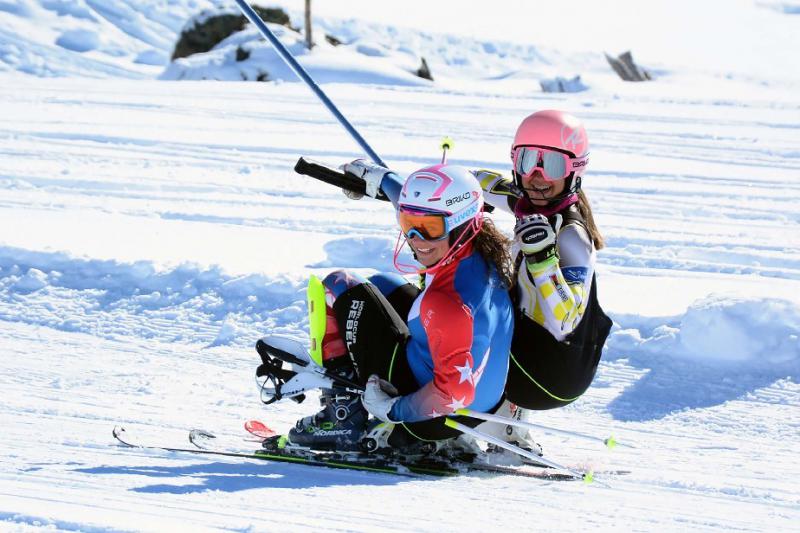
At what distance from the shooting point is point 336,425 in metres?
4.33

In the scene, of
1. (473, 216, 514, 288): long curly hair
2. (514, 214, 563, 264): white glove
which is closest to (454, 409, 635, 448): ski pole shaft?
(473, 216, 514, 288): long curly hair

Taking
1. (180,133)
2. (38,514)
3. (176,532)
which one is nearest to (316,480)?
(176,532)

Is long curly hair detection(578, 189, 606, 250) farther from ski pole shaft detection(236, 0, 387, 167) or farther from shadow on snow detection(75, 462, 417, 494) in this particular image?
shadow on snow detection(75, 462, 417, 494)

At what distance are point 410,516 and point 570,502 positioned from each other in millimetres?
709

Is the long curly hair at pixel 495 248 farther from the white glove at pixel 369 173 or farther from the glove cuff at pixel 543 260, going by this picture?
the white glove at pixel 369 173

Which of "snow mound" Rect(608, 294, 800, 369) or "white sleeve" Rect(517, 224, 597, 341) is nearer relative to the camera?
"white sleeve" Rect(517, 224, 597, 341)

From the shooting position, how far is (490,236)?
3.96m

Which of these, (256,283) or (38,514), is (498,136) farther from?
(38,514)

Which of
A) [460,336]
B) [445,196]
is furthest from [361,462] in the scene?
[445,196]

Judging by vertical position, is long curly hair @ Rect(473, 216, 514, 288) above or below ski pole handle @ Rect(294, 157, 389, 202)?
below

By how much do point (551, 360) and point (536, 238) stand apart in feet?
2.06

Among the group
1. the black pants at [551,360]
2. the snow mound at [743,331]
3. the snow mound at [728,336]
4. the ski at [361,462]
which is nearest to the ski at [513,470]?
the ski at [361,462]

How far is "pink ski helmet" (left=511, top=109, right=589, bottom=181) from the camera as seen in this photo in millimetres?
4375

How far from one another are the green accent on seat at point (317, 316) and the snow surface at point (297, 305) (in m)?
0.53
